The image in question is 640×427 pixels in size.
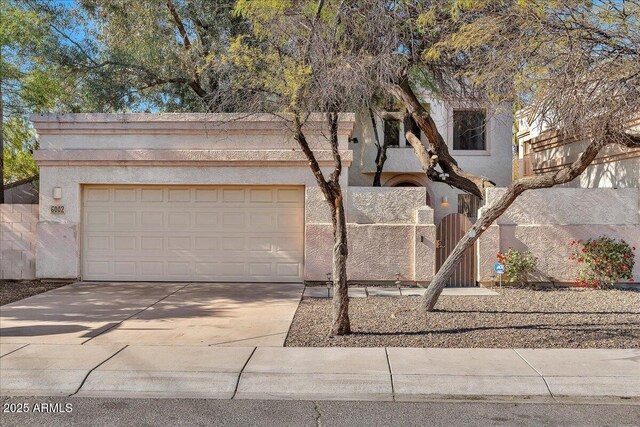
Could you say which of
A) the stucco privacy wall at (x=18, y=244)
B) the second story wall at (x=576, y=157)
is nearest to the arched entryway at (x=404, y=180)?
the second story wall at (x=576, y=157)

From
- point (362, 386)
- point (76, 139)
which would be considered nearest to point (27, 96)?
point (76, 139)

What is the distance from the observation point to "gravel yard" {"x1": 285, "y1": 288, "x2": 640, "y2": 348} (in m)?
7.67

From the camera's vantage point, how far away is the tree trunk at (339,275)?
25.9 feet

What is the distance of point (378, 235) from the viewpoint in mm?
12312

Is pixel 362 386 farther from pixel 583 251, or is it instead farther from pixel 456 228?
pixel 583 251

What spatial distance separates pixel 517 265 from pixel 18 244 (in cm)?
1154

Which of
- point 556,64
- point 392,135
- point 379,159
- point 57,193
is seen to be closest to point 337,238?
point 556,64

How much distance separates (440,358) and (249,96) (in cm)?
544

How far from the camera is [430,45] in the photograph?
37.3 feet

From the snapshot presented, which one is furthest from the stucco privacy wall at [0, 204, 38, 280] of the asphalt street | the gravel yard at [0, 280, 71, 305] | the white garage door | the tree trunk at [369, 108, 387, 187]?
the tree trunk at [369, 108, 387, 187]

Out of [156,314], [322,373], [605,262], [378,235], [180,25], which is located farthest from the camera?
[180,25]

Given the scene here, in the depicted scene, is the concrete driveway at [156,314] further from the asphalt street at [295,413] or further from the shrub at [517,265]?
the shrub at [517,265]

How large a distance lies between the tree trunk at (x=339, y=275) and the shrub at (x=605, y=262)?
6.74m

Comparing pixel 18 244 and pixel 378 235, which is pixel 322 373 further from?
pixel 18 244
